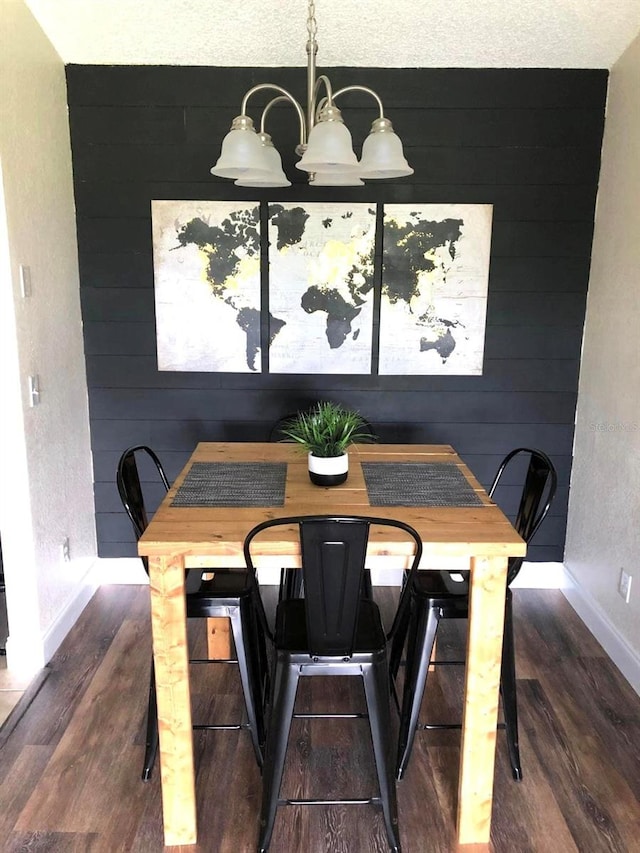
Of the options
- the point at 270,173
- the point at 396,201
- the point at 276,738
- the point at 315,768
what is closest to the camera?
the point at 276,738

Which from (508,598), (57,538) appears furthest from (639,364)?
(57,538)

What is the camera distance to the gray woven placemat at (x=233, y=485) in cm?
185

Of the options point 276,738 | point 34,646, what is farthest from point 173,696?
point 34,646

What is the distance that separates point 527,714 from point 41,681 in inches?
71.5

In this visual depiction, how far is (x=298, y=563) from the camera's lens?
61.9 inches

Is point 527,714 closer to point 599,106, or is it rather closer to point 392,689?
point 392,689

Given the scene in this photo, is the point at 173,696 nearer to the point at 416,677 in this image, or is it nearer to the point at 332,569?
the point at 332,569

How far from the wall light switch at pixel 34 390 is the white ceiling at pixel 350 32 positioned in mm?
1407

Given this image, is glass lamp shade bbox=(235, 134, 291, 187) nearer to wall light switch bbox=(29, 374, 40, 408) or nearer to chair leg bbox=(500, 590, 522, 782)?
wall light switch bbox=(29, 374, 40, 408)

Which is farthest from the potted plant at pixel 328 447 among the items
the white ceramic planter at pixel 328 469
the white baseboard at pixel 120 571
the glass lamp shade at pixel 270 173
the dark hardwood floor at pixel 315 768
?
the white baseboard at pixel 120 571

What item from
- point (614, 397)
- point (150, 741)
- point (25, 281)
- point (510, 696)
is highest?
point (25, 281)

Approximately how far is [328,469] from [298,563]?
458 mm

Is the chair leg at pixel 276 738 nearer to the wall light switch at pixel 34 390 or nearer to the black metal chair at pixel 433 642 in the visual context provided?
the black metal chair at pixel 433 642

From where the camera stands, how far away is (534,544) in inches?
122
